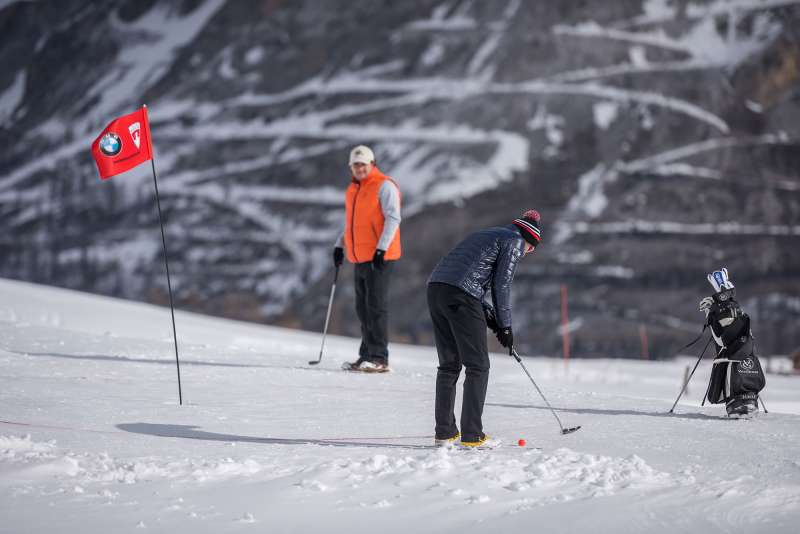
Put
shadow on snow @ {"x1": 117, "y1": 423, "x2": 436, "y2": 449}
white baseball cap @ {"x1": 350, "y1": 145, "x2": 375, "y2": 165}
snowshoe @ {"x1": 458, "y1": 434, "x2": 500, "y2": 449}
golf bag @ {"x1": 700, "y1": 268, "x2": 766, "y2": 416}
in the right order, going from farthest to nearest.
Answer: white baseball cap @ {"x1": 350, "y1": 145, "x2": 375, "y2": 165}
golf bag @ {"x1": 700, "y1": 268, "x2": 766, "y2": 416}
shadow on snow @ {"x1": 117, "y1": 423, "x2": 436, "y2": 449}
snowshoe @ {"x1": 458, "y1": 434, "x2": 500, "y2": 449}

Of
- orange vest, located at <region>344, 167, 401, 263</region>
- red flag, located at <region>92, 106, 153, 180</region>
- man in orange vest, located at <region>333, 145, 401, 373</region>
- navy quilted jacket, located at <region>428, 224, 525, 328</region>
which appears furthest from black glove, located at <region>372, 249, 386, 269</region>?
navy quilted jacket, located at <region>428, 224, 525, 328</region>

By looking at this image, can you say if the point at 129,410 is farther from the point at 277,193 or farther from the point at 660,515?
the point at 277,193

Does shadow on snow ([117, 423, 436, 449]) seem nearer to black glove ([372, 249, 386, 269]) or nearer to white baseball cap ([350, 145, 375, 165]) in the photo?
black glove ([372, 249, 386, 269])

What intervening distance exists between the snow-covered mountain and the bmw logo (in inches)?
589

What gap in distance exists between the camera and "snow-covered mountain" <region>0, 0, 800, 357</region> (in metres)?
21.9

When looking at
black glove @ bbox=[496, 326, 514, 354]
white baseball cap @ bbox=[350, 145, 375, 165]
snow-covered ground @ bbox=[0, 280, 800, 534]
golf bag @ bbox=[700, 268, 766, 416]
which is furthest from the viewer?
white baseball cap @ bbox=[350, 145, 375, 165]

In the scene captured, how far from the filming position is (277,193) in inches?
1021

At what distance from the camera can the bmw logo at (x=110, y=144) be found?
5.78 metres

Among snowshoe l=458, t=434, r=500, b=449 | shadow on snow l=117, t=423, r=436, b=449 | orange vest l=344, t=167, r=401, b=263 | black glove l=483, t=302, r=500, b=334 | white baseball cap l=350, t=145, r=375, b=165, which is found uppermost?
white baseball cap l=350, t=145, r=375, b=165

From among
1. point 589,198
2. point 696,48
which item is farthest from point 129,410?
point 696,48

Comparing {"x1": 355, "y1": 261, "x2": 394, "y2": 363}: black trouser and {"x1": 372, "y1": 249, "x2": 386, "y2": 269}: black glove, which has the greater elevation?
{"x1": 372, "y1": 249, "x2": 386, "y2": 269}: black glove

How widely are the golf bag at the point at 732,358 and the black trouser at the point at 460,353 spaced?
171 cm

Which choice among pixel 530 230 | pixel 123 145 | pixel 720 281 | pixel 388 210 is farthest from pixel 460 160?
pixel 530 230

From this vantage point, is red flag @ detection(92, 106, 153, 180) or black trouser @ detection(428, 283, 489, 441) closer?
black trouser @ detection(428, 283, 489, 441)
